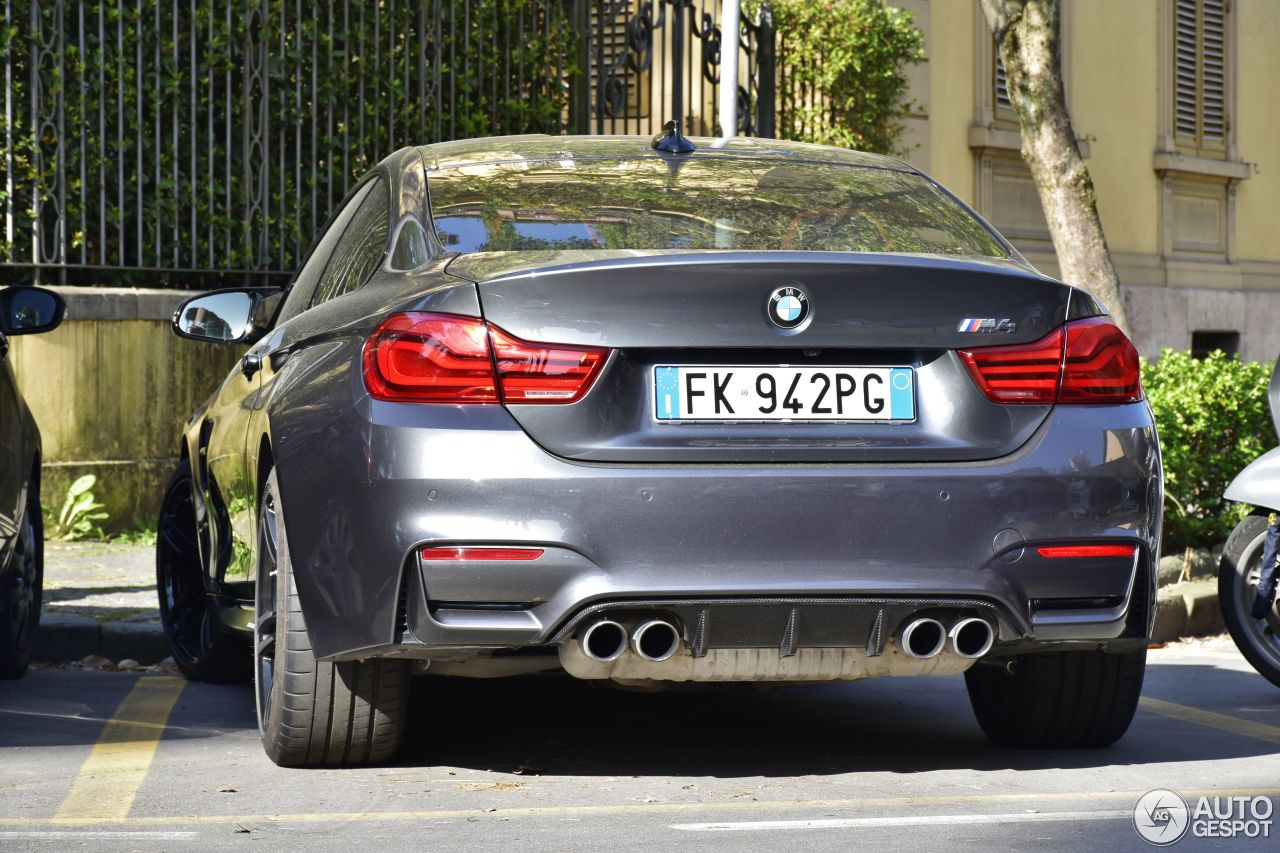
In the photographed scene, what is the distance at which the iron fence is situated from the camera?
993 centimetres

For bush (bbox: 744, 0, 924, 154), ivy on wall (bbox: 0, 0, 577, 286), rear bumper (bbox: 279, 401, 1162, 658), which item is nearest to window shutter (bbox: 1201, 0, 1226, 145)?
bush (bbox: 744, 0, 924, 154)

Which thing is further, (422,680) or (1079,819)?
(422,680)

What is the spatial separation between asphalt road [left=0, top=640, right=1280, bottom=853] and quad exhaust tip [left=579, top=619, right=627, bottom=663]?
0.35 metres

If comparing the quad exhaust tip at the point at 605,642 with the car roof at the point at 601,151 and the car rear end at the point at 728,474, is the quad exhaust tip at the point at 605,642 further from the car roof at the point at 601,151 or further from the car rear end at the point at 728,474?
the car roof at the point at 601,151

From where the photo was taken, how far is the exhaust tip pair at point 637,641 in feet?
13.7

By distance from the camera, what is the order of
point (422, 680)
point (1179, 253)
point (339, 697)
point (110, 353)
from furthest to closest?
point (1179, 253)
point (110, 353)
point (422, 680)
point (339, 697)

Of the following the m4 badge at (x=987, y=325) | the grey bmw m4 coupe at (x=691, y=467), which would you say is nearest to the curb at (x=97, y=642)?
the grey bmw m4 coupe at (x=691, y=467)

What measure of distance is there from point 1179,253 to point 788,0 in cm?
694

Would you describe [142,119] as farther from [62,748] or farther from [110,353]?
[62,748]

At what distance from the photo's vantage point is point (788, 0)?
46.5ft

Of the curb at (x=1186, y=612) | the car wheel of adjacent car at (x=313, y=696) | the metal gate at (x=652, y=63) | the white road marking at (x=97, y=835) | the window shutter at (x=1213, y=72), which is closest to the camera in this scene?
the white road marking at (x=97, y=835)

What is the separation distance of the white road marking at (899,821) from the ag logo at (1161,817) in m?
0.05

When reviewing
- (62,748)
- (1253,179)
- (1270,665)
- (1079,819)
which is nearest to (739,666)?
(1079,819)

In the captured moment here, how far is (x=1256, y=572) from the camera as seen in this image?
21.8 ft
